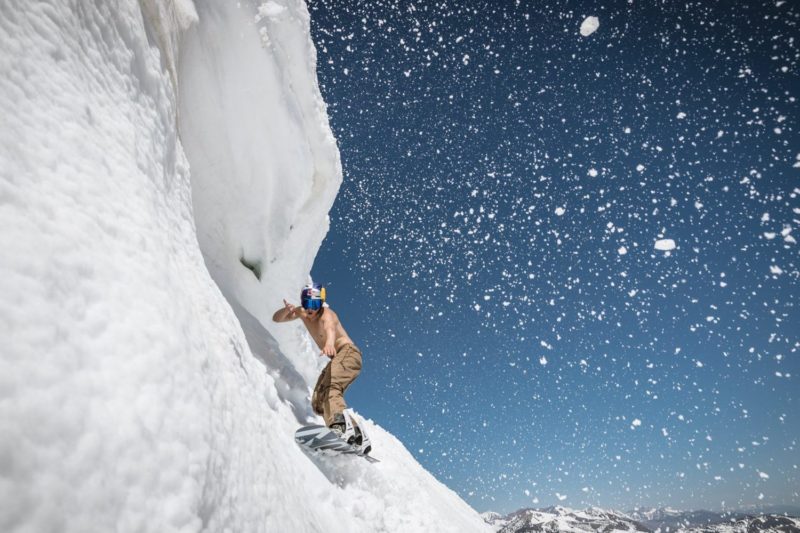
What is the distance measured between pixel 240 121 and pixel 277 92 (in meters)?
0.66

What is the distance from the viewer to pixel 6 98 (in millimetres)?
1323

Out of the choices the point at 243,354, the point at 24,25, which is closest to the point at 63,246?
the point at 24,25

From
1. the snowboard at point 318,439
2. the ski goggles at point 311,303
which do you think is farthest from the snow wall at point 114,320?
the ski goggles at point 311,303

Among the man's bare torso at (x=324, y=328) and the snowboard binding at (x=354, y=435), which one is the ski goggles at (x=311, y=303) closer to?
the man's bare torso at (x=324, y=328)

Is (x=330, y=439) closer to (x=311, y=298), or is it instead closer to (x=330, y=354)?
(x=330, y=354)

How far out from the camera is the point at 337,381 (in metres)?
4.50

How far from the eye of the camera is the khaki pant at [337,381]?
433 centimetres

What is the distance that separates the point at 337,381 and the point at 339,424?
47 centimetres

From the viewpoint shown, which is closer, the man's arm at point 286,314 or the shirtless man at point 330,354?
the shirtless man at point 330,354

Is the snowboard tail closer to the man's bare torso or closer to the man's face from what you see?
the man's bare torso

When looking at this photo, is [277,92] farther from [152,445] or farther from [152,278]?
[152,445]

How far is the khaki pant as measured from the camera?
4328mm

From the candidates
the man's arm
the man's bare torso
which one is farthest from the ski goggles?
the man's arm

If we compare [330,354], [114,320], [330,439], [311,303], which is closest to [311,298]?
[311,303]
